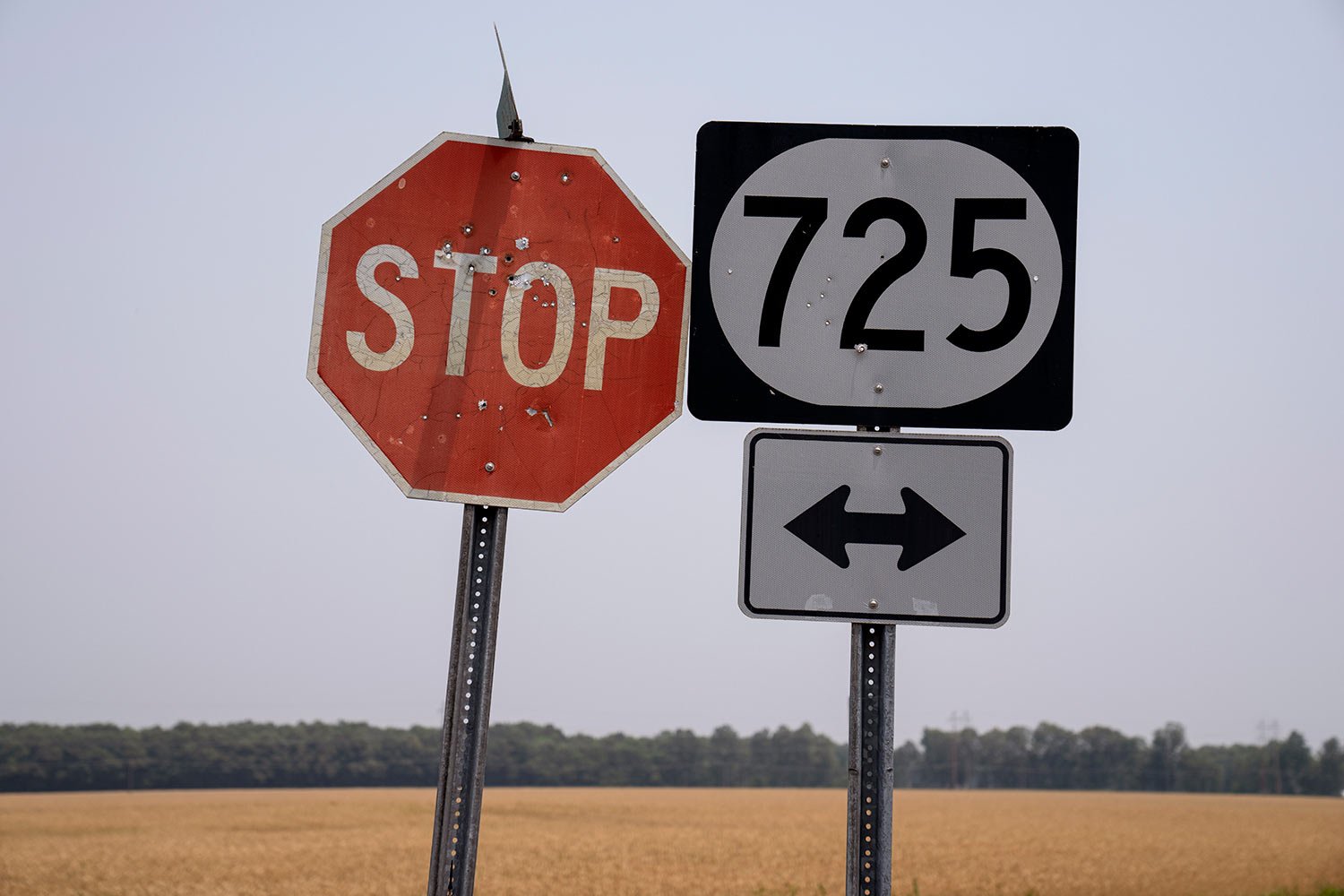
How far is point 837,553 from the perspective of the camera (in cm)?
287

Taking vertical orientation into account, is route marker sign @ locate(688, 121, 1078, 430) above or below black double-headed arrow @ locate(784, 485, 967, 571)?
above

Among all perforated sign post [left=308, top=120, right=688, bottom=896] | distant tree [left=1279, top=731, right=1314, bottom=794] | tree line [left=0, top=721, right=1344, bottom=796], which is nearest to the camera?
perforated sign post [left=308, top=120, right=688, bottom=896]

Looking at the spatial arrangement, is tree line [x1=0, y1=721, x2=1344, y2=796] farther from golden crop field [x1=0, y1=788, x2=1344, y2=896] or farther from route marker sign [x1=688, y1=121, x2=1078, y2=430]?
route marker sign [x1=688, y1=121, x2=1078, y2=430]

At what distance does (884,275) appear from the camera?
3.01m

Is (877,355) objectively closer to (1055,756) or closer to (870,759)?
(870,759)

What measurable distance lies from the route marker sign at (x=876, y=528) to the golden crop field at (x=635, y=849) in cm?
2903

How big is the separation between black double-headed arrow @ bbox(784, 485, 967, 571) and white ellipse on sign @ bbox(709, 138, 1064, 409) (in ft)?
0.79

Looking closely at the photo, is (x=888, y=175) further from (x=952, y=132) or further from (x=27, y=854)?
(x=27, y=854)

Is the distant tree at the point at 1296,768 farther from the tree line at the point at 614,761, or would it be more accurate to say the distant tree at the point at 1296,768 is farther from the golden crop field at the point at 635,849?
the golden crop field at the point at 635,849

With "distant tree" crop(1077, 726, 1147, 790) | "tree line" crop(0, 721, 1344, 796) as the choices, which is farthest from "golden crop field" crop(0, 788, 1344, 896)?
"distant tree" crop(1077, 726, 1147, 790)

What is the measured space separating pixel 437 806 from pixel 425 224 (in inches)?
57.3

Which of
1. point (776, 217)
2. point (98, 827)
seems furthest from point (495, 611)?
point (98, 827)

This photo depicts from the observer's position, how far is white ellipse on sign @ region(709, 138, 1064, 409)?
2986mm

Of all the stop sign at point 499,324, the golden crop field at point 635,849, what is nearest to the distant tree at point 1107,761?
the golden crop field at point 635,849
